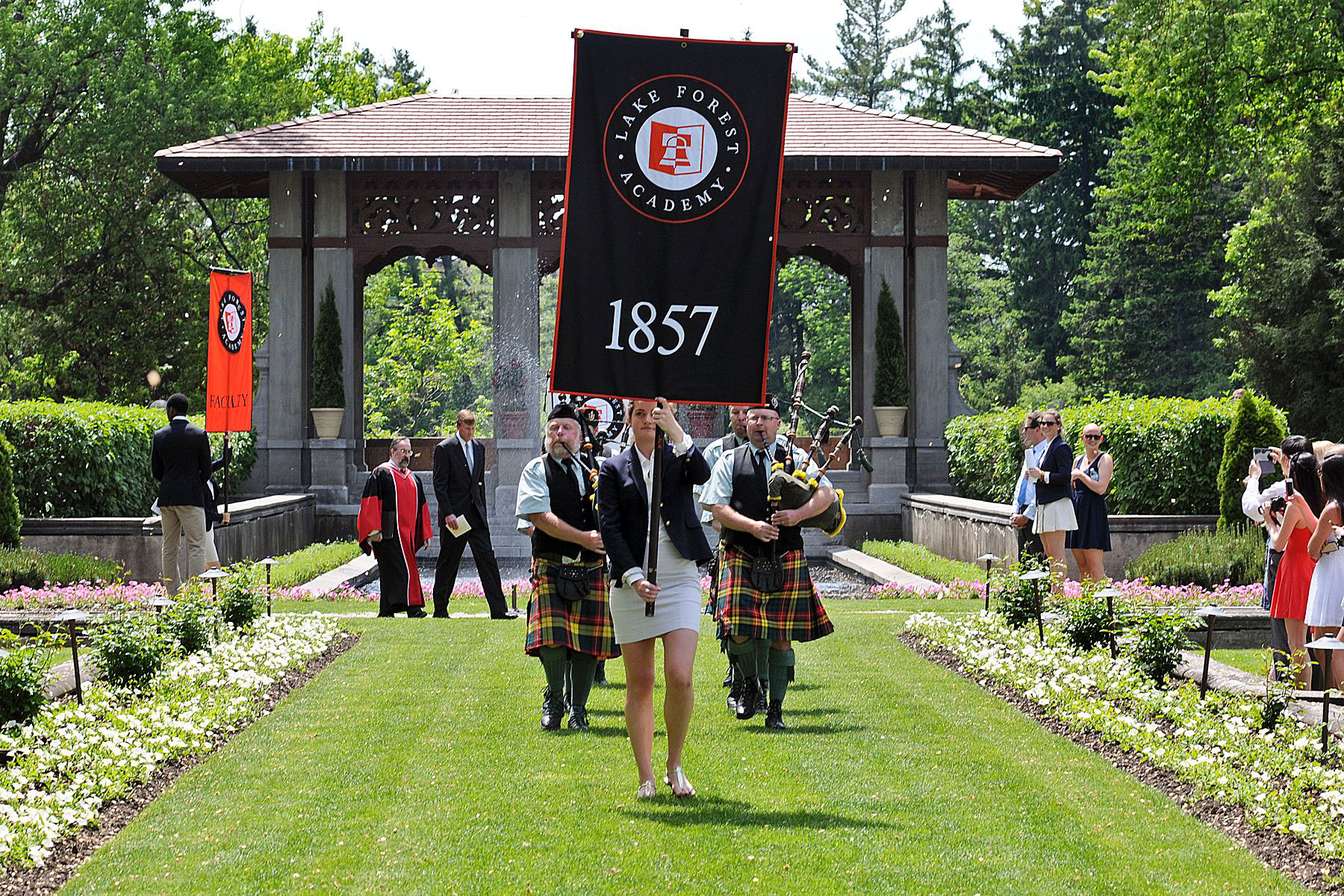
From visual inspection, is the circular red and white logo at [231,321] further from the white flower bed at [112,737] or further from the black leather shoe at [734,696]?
the black leather shoe at [734,696]

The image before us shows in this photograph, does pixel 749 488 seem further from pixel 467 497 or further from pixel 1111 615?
pixel 467 497

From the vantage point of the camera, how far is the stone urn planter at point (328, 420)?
26.8 metres

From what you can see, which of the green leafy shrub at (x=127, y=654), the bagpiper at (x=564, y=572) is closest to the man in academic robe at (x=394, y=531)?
the green leafy shrub at (x=127, y=654)

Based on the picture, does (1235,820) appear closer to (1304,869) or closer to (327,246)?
(1304,869)

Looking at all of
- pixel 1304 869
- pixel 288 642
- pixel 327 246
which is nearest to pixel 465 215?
pixel 327 246

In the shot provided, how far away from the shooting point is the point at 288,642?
461 inches

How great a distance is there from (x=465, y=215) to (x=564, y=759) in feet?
67.7

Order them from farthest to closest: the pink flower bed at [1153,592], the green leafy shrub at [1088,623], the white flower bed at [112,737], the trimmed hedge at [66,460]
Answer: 1. the trimmed hedge at [66,460]
2. the pink flower bed at [1153,592]
3. the green leafy shrub at [1088,623]
4. the white flower bed at [112,737]

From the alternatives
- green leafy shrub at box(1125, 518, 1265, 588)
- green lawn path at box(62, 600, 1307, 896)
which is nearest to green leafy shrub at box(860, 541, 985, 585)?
green leafy shrub at box(1125, 518, 1265, 588)

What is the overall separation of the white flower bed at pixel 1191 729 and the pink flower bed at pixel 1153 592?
137 centimetres

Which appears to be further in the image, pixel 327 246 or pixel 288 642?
pixel 327 246

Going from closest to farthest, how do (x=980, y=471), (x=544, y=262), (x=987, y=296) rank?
(x=980, y=471), (x=544, y=262), (x=987, y=296)

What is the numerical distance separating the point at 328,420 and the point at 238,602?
14.9m

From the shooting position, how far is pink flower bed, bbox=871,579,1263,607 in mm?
13562
